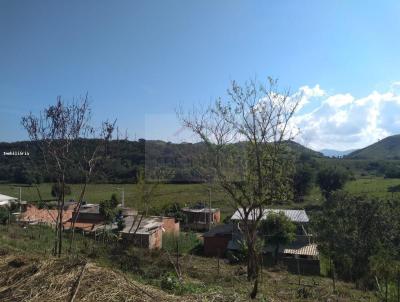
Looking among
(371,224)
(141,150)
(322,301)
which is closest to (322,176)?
(371,224)

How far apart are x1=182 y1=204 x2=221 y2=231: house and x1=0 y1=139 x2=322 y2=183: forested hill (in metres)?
14.2

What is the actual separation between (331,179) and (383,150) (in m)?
104

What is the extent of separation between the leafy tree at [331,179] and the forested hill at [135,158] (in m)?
36.9

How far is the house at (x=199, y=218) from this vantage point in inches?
1484

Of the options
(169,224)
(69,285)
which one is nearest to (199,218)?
(169,224)

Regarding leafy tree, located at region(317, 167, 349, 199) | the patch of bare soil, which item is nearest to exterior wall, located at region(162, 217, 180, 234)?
the patch of bare soil

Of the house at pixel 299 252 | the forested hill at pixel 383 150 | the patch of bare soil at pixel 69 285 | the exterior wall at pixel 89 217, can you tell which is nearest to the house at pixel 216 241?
the house at pixel 299 252

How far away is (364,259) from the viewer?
19.9 meters

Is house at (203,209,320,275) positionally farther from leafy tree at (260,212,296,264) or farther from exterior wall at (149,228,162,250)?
exterior wall at (149,228,162,250)

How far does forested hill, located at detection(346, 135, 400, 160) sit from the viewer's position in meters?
137

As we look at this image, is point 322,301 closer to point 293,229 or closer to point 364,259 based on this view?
point 364,259

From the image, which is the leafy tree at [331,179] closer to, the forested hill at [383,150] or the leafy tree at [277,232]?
the leafy tree at [277,232]

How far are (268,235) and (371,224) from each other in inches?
220

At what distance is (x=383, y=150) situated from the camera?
14725 centimetres
